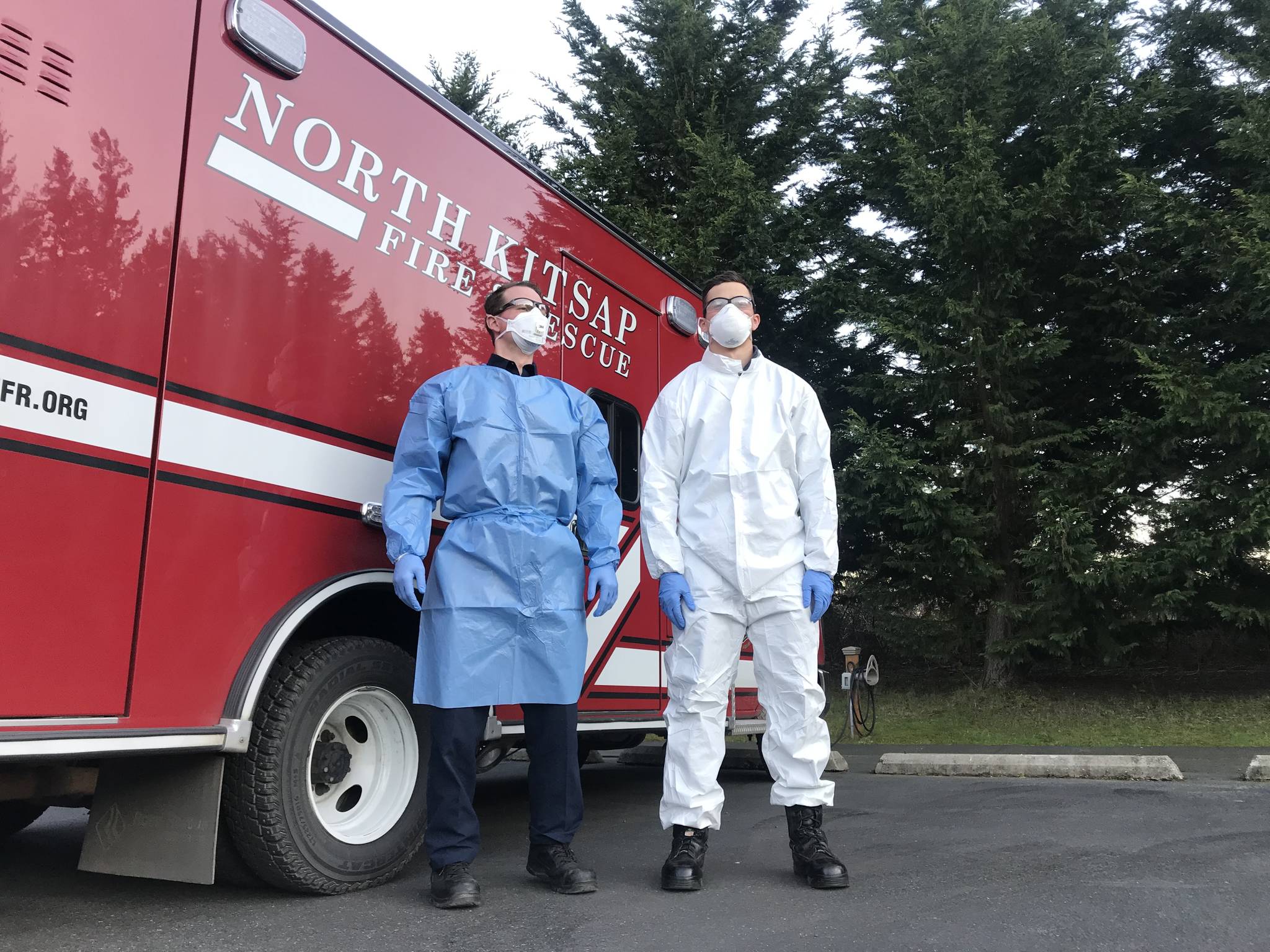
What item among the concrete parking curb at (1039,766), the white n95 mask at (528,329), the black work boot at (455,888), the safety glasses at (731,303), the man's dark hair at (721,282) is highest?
the man's dark hair at (721,282)

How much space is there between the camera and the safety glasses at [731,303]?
11.9 ft

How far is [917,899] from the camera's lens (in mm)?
2996

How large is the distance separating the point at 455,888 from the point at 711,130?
40.4 ft

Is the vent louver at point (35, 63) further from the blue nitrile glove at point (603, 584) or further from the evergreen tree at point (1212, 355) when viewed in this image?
the evergreen tree at point (1212, 355)

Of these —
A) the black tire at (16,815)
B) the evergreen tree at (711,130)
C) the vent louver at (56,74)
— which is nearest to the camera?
the vent louver at (56,74)

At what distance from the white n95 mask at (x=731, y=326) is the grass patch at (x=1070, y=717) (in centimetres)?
645

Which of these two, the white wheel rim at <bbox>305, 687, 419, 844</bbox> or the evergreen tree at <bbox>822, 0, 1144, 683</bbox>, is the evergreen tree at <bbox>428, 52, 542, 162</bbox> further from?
the white wheel rim at <bbox>305, 687, 419, 844</bbox>

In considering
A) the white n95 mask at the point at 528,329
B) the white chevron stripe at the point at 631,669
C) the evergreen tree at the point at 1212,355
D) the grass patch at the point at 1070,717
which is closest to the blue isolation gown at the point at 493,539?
the white n95 mask at the point at 528,329

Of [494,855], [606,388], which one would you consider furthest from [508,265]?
[494,855]

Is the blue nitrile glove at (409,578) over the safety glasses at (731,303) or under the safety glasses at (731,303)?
under

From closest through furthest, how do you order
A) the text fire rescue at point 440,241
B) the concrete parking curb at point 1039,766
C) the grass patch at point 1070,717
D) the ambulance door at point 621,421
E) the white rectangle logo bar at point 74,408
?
the white rectangle logo bar at point 74,408, the text fire rescue at point 440,241, the ambulance door at point 621,421, the concrete parking curb at point 1039,766, the grass patch at point 1070,717

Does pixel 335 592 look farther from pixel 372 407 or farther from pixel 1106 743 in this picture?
pixel 1106 743

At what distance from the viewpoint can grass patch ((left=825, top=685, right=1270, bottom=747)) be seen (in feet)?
28.5

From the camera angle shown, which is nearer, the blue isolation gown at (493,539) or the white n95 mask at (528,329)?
the blue isolation gown at (493,539)
